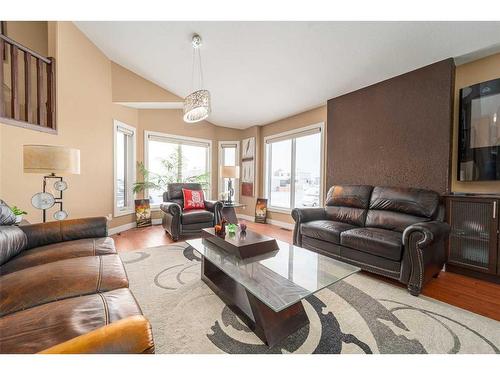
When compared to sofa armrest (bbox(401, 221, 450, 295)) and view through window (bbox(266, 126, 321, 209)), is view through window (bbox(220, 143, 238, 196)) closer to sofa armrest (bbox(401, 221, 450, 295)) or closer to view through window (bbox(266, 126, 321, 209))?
view through window (bbox(266, 126, 321, 209))

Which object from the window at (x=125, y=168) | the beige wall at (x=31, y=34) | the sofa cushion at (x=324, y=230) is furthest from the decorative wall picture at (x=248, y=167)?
the beige wall at (x=31, y=34)

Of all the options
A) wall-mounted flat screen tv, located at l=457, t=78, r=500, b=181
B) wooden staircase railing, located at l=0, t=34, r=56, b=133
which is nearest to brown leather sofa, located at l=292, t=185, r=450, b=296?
wall-mounted flat screen tv, located at l=457, t=78, r=500, b=181

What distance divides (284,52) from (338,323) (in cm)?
290

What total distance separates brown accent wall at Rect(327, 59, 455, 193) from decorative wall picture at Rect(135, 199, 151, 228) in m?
3.67

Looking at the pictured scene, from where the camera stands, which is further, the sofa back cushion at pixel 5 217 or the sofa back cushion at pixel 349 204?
the sofa back cushion at pixel 349 204

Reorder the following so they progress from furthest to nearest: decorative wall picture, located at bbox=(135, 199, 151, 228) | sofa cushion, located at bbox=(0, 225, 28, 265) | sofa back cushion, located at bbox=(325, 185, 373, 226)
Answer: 1. decorative wall picture, located at bbox=(135, 199, 151, 228)
2. sofa back cushion, located at bbox=(325, 185, 373, 226)
3. sofa cushion, located at bbox=(0, 225, 28, 265)

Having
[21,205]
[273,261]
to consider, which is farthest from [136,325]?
[21,205]

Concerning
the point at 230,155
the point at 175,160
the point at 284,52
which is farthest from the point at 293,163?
the point at 175,160

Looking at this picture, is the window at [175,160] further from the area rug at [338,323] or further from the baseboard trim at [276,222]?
the area rug at [338,323]

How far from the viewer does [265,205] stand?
511 centimetres

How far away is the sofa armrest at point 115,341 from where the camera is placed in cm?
59

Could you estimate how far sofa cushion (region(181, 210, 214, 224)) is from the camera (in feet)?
11.4

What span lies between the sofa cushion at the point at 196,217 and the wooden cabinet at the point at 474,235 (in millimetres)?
3227
